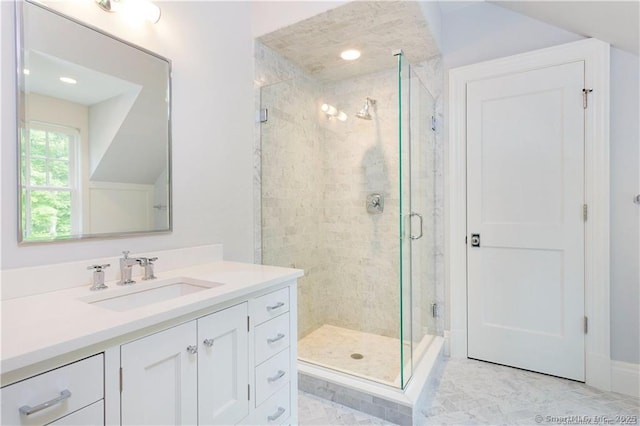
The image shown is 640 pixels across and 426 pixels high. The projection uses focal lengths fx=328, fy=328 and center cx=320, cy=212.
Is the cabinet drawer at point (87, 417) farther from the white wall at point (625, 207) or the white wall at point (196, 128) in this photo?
the white wall at point (625, 207)

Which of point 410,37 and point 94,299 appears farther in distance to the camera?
point 410,37

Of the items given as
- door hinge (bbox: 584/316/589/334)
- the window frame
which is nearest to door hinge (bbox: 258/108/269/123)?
the window frame

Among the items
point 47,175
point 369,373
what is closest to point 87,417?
point 47,175

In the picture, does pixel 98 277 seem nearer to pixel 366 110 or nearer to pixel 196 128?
pixel 196 128

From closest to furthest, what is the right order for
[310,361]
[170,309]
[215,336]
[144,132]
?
1. [170,309]
2. [215,336]
3. [144,132]
4. [310,361]

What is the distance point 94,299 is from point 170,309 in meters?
0.44

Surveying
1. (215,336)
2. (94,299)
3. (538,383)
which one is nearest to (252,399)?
(215,336)

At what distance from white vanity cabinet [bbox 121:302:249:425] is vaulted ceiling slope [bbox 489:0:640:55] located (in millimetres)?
2352

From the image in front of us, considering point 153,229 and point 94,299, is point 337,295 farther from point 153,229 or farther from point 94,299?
point 94,299

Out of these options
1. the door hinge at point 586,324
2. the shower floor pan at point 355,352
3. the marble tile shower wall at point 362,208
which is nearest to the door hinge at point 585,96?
the marble tile shower wall at point 362,208

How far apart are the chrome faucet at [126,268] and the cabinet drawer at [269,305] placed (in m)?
0.54

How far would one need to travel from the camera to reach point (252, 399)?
1287 millimetres

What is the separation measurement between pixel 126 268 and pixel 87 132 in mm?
585

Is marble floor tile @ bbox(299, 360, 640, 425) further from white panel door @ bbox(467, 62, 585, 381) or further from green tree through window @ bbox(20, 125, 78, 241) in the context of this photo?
green tree through window @ bbox(20, 125, 78, 241)
